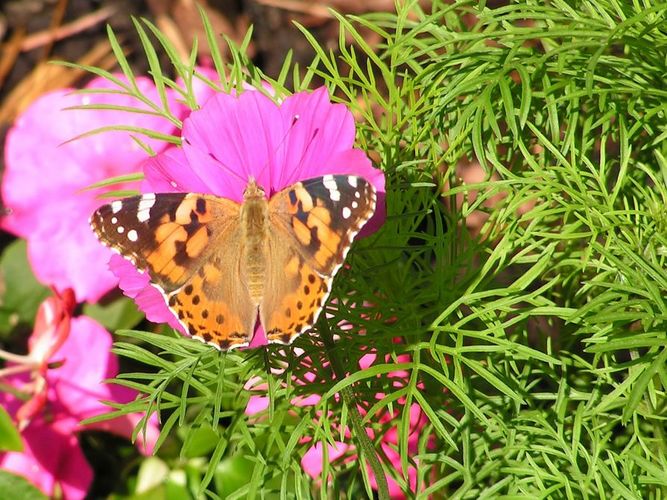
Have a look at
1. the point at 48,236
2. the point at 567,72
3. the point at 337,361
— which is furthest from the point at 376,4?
the point at 337,361

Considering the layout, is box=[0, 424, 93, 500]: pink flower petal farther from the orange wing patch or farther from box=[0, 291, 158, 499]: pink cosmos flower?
the orange wing patch

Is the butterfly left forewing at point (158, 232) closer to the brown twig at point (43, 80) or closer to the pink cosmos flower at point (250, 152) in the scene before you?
the pink cosmos flower at point (250, 152)

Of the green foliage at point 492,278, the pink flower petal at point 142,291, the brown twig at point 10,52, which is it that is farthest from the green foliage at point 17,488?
the brown twig at point 10,52

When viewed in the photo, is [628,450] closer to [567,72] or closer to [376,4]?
[567,72]

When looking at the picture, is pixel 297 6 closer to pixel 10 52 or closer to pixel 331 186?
pixel 10 52

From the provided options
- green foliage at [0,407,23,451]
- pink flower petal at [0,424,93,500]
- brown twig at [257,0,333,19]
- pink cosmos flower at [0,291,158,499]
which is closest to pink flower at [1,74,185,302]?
pink cosmos flower at [0,291,158,499]

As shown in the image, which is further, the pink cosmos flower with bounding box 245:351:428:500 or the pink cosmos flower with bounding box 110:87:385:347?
the pink cosmos flower with bounding box 245:351:428:500
